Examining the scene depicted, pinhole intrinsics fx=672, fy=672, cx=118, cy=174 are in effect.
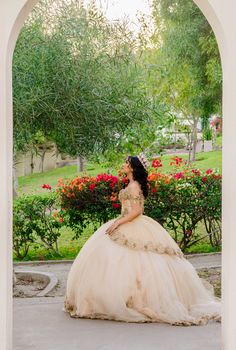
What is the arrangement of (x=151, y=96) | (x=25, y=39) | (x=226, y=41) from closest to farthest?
(x=226, y=41), (x=25, y=39), (x=151, y=96)

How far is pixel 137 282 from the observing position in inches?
207

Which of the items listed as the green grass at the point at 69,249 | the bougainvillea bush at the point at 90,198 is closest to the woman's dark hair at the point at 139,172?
the bougainvillea bush at the point at 90,198

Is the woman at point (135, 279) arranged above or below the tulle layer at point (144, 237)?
below

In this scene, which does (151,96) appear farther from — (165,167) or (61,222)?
(61,222)

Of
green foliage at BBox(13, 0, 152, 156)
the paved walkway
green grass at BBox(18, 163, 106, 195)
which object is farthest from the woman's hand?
green grass at BBox(18, 163, 106, 195)

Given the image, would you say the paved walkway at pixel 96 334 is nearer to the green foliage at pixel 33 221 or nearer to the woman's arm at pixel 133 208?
the woman's arm at pixel 133 208

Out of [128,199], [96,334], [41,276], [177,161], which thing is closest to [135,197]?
[128,199]

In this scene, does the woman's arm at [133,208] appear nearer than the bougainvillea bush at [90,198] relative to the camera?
Yes

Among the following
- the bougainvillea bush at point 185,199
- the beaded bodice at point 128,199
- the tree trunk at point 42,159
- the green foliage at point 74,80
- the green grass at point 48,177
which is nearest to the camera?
the beaded bodice at point 128,199

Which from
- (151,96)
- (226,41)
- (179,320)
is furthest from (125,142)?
(226,41)

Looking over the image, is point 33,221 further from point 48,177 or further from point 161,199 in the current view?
point 161,199

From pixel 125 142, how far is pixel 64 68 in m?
1.39

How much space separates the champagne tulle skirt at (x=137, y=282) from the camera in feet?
17.0

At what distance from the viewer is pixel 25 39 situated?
A: 23.5 ft
